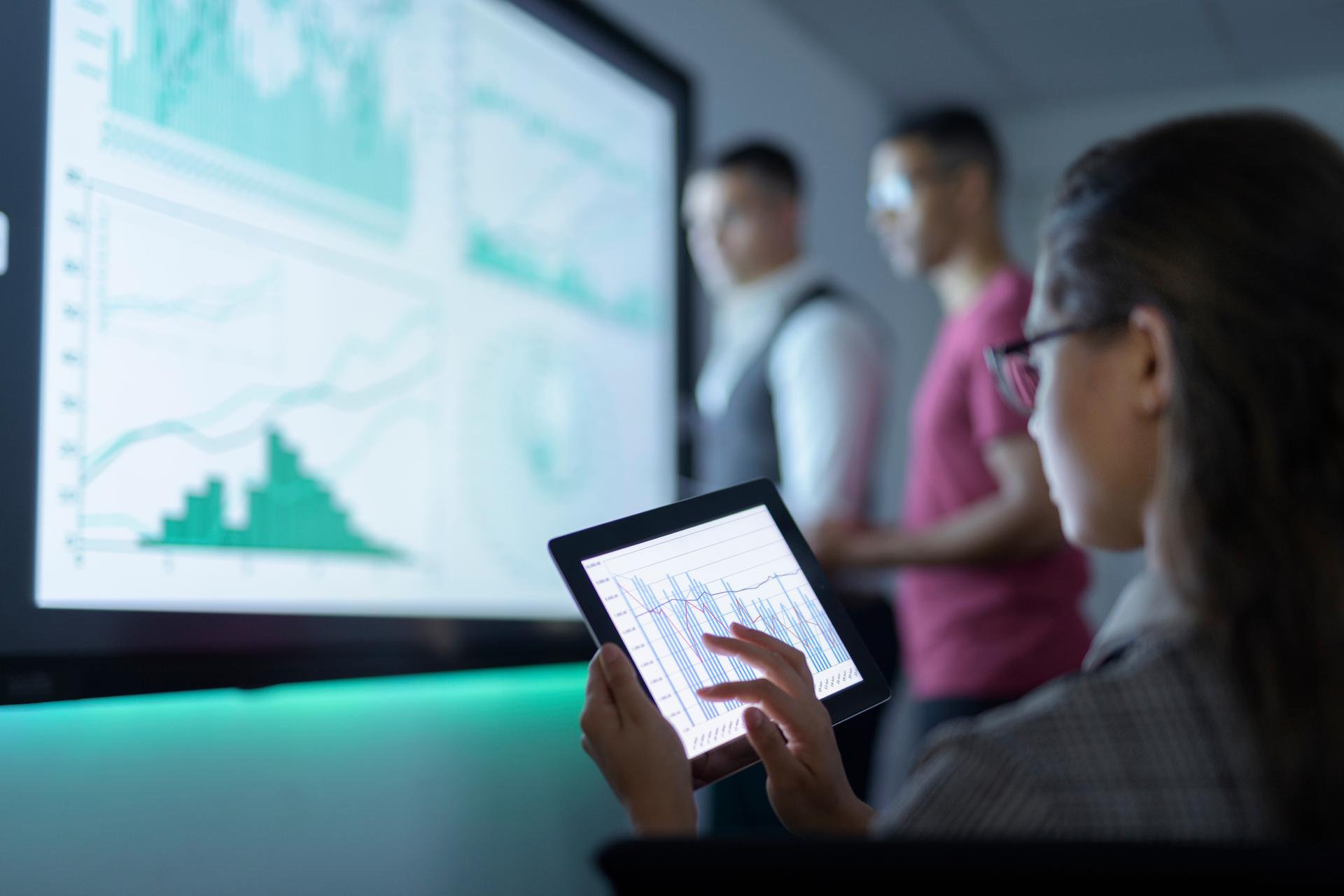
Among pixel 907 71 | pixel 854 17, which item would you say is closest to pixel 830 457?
pixel 854 17

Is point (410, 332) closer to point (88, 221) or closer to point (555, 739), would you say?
point (88, 221)

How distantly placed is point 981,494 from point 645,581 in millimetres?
1170

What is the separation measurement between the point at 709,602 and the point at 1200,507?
0.38 m

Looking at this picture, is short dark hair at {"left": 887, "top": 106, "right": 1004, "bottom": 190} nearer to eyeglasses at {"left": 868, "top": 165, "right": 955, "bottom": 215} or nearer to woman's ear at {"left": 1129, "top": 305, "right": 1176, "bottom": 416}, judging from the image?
eyeglasses at {"left": 868, "top": 165, "right": 955, "bottom": 215}

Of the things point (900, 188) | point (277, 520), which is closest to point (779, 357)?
point (900, 188)

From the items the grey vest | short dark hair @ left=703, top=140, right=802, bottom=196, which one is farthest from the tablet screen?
short dark hair @ left=703, top=140, right=802, bottom=196

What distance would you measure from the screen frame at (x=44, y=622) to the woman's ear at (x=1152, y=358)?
91 cm

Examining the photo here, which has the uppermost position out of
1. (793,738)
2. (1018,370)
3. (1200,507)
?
(1018,370)

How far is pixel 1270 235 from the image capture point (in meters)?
0.60

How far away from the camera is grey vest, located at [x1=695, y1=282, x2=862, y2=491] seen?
7.08ft

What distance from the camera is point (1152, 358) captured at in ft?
2.21

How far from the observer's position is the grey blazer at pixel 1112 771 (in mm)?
549

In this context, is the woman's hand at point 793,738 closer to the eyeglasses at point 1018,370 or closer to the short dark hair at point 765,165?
the eyeglasses at point 1018,370

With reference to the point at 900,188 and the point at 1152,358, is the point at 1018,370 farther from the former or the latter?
the point at 900,188
